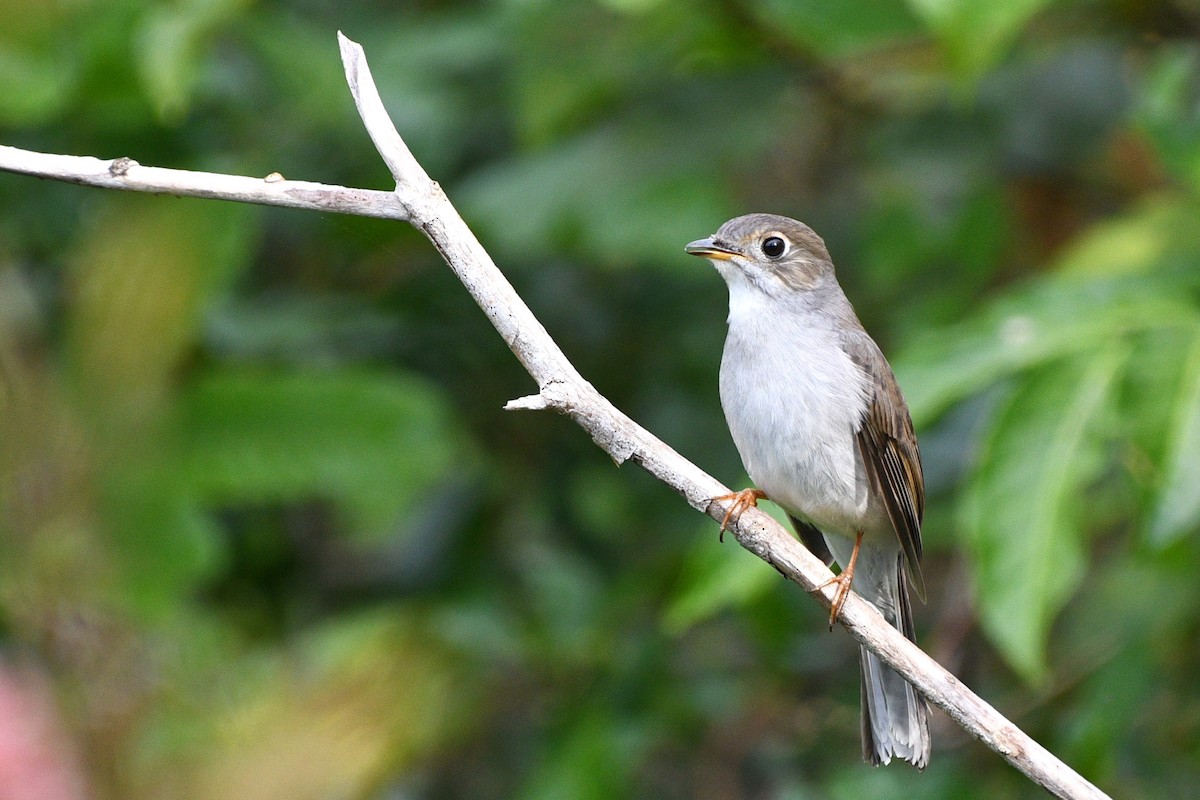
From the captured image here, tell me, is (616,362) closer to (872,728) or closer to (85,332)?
(872,728)

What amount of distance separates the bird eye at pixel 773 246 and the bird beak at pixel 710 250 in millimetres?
128

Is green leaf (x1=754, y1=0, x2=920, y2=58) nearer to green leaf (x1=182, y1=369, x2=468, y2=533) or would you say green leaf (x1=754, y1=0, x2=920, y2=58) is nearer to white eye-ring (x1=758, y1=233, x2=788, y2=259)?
white eye-ring (x1=758, y1=233, x2=788, y2=259)

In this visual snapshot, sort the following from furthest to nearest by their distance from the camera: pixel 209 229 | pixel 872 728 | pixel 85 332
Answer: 1. pixel 209 229
2. pixel 872 728
3. pixel 85 332

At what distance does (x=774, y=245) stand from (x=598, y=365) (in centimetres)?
176

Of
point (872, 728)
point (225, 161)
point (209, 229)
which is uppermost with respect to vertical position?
point (225, 161)

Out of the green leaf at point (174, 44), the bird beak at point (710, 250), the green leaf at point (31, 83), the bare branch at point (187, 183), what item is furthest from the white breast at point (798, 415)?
the green leaf at point (31, 83)

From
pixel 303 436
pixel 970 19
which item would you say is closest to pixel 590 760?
pixel 303 436

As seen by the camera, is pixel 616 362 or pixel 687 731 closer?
pixel 687 731

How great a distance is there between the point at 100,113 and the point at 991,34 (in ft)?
10.0

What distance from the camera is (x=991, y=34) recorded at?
11.8 feet

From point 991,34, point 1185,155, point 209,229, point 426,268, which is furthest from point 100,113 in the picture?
point 1185,155

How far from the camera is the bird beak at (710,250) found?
13.4 feet

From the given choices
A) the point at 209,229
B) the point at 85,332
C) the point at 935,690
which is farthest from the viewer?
the point at 209,229

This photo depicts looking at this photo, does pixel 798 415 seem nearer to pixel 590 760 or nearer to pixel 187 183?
pixel 590 760
